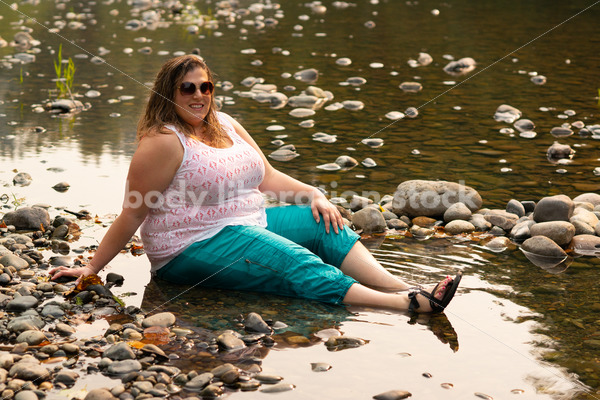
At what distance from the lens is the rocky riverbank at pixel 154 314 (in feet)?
12.0

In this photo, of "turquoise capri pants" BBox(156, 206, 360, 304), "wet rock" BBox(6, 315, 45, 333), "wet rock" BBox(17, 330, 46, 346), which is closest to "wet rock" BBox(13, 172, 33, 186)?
"turquoise capri pants" BBox(156, 206, 360, 304)

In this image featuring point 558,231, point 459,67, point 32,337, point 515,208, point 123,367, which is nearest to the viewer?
point 123,367

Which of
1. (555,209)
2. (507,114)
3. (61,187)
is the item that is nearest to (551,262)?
(555,209)

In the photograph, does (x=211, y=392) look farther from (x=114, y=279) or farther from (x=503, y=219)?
(x=503, y=219)

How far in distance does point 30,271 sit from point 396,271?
2.38m

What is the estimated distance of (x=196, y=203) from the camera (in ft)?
15.7

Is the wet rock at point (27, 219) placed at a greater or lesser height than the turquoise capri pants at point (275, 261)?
lesser

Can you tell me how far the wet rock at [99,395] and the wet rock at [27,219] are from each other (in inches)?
105

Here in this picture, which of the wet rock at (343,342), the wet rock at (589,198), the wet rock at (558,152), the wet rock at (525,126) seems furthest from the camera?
the wet rock at (525,126)

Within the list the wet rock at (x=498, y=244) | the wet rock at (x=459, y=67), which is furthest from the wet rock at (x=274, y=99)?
the wet rock at (x=498, y=244)

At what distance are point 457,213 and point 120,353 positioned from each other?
3.15 meters

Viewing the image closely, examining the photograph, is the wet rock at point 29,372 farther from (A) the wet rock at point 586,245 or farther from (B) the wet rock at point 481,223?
(A) the wet rock at point 586,245

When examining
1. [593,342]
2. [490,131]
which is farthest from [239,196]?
[490,131]

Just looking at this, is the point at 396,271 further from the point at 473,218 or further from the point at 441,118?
the point at 441,118
